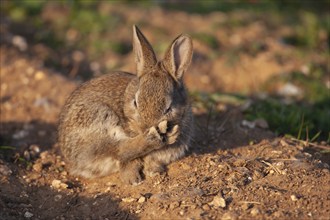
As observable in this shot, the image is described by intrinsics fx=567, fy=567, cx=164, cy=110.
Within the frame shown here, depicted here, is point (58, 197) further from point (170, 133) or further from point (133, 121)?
point (170, 133)

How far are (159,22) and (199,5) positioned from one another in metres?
1.67

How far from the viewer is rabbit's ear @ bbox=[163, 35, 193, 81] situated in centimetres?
531

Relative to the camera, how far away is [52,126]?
6.93 meters

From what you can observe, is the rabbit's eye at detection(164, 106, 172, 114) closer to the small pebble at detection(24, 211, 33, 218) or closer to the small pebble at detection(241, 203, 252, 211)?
the small pebble at detection(241, 203, 252, 211)

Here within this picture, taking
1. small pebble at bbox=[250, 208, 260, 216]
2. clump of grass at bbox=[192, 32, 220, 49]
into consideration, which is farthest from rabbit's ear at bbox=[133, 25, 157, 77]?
clump of grass at bbox=[192, 32, 220, 49]

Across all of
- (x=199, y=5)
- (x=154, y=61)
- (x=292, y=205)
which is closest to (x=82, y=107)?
(x=154, y=61)

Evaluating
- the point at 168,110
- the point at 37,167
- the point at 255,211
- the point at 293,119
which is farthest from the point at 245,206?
the point at 37,167

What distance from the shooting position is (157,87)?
4.99 m

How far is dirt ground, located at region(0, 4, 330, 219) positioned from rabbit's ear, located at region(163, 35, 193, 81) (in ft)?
2.91

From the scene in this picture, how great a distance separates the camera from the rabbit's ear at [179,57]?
17.4ft

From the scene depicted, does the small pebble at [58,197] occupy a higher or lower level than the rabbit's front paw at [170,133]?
lower

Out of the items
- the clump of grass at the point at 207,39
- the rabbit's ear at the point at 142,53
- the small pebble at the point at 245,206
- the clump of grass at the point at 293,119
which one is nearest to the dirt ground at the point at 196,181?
the small pebble at the point at 245,206

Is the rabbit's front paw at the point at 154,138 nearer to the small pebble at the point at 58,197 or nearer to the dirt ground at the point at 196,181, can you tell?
the dirt ground at the point at 196,181

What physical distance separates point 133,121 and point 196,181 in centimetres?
79
